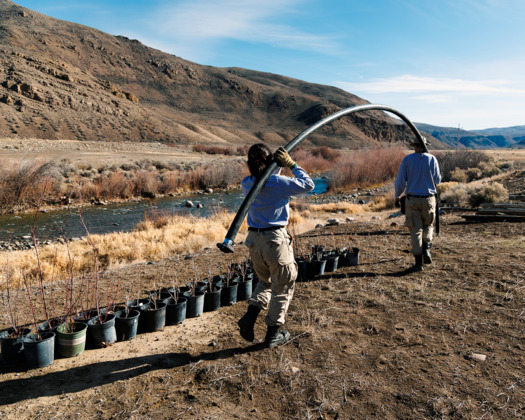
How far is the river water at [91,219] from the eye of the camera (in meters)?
15.5

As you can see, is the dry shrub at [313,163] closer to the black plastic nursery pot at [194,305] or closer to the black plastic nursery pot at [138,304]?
the black plastic nursery pot at [194,305]

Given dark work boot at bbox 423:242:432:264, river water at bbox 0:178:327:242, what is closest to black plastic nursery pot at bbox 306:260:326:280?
dark work boot at bbox 423:242:432:264

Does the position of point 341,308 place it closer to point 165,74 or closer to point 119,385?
point 119,385

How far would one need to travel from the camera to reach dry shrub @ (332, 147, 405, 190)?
98.8 ft

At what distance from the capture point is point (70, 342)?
4.11m

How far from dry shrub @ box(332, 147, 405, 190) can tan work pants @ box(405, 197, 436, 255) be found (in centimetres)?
2336

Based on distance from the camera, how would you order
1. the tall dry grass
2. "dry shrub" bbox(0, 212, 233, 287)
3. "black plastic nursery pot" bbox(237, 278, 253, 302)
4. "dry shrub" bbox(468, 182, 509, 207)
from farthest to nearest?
the tall dry grass
"dry shrub" bbox(468, 182, 509, 207)
"dry shrub" bbox(0, 212, 233, 287)
"black plastic nursery pot" bbox(237, 278, 253, 302)

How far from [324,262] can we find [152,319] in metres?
3.19

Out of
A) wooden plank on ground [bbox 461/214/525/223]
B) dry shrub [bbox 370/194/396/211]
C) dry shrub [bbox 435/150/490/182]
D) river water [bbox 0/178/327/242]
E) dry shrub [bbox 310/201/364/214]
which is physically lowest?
river water [bbox 0/178/327/242]

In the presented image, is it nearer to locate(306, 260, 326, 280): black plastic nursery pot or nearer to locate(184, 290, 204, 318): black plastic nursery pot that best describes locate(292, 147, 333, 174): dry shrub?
locate(306, 260, 326, 280): black plastic nursery pot

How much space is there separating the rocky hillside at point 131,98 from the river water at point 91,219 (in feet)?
124

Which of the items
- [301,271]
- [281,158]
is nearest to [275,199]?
[281,158]

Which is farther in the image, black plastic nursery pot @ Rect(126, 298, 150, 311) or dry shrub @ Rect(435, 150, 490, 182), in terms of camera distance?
dry shrub @ Rect(435, 150, 490, 182)

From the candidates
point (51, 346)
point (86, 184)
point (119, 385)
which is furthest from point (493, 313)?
point (86, 184)
